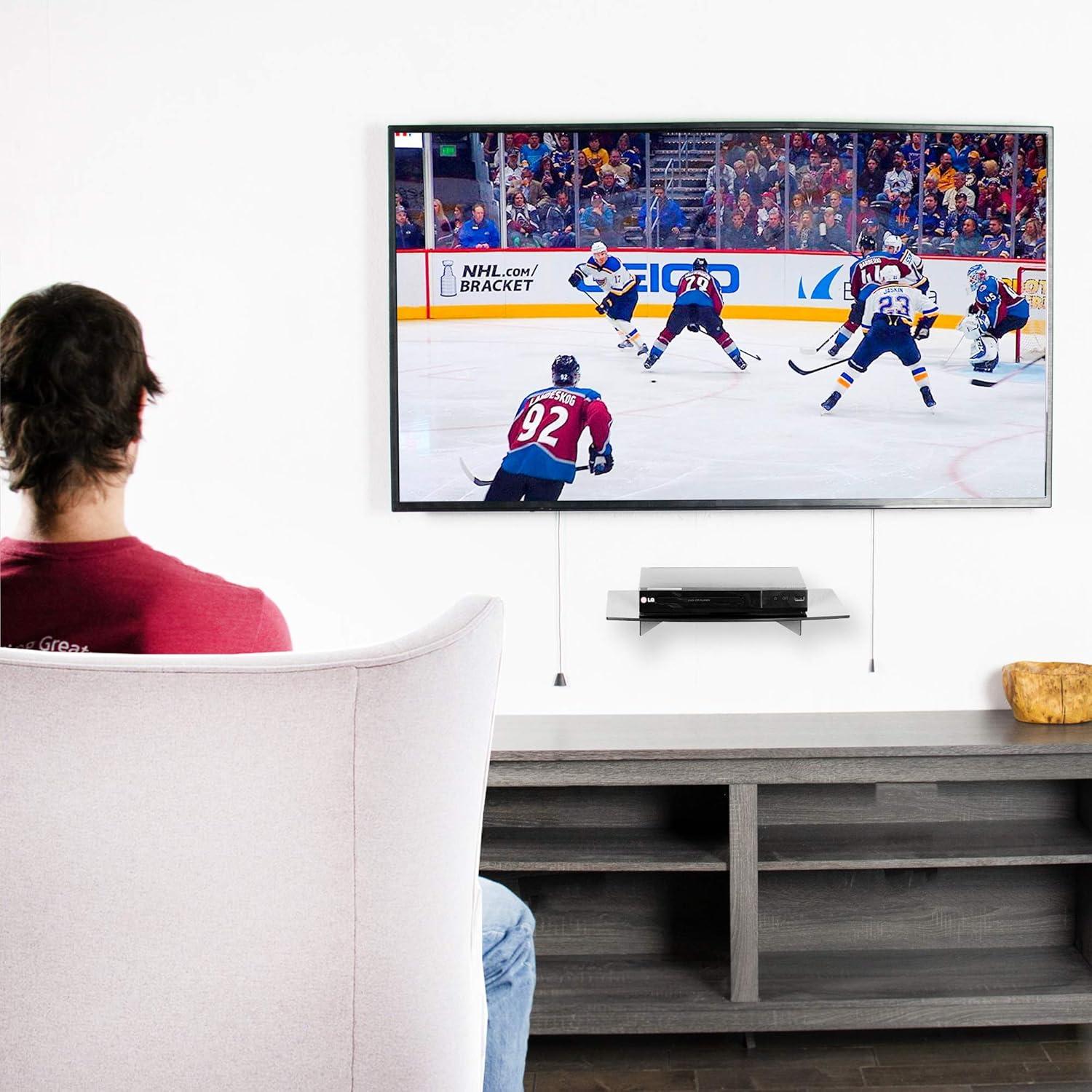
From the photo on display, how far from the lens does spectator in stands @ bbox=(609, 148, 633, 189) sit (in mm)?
2525

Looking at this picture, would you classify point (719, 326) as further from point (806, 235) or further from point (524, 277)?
point (524, 277)

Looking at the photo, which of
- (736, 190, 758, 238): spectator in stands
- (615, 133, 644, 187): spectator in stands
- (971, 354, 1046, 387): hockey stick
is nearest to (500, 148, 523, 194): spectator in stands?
(615, 133, 644, 187): spectator in stands

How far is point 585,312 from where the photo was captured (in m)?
2.56

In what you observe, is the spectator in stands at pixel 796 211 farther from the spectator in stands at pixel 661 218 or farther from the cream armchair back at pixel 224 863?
the cream armchair back at pixel 224 863

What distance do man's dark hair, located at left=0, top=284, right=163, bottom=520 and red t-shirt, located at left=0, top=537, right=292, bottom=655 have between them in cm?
7

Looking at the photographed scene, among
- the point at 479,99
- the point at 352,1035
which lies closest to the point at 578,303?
the point at 479,99

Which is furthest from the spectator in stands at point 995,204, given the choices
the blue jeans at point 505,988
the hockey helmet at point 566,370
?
the blue jeans at point 505,988

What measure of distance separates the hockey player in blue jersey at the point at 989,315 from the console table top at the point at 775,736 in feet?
2.72

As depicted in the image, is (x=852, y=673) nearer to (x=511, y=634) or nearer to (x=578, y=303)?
(x=511, y=634)

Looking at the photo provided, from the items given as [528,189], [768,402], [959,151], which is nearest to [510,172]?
[528,189]

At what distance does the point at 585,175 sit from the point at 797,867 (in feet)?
5.23

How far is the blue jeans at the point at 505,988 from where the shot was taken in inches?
60.3

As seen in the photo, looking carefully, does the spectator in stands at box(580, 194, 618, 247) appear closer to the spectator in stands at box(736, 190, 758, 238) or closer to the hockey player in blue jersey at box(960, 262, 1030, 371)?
the spectator in stands at box(736, 190, 758, 238)

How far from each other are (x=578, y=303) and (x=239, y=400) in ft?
2.72
